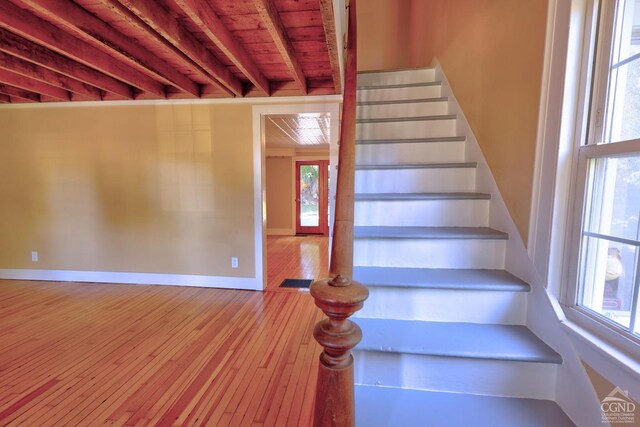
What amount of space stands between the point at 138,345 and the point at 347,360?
7.12 ft

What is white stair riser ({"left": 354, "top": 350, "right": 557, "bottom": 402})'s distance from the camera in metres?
0.99

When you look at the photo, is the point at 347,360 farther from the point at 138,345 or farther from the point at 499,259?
the point at 138,345

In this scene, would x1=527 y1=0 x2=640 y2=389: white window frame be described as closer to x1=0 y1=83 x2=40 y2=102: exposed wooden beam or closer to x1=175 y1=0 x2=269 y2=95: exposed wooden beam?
x1=175 y1=0 x2=269 y2=95: exposed wooden beam

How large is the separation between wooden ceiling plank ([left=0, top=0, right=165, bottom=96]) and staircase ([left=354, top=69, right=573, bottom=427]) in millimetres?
2208

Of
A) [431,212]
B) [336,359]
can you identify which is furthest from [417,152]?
[336,359]

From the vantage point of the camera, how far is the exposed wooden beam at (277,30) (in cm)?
152

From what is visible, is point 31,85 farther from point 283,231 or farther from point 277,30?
point 283,231

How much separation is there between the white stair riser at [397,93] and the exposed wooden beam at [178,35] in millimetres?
1236

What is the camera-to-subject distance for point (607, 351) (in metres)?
0.84

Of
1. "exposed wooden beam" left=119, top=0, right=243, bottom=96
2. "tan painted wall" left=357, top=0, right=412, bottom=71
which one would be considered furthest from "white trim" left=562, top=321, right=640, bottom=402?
"tan painted wall" left=357, top=0, right=412, bottom=71

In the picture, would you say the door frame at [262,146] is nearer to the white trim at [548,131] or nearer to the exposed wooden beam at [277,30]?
the exposed wooden beam at [277,30]

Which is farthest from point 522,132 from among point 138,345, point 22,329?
point 22,329

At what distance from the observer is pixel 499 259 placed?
1372 mm

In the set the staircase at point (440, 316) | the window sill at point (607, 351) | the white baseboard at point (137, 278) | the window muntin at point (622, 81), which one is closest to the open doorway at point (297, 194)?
the white baseboard at point (137, 278)
